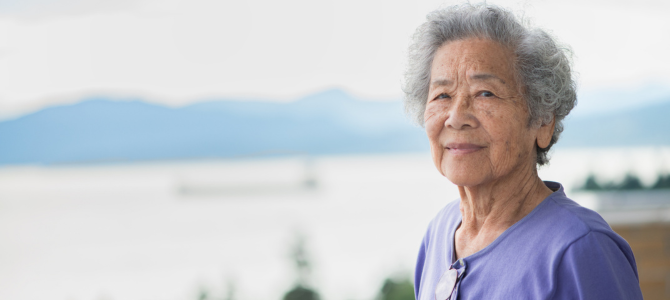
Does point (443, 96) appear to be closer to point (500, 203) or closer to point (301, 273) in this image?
point (500, 203)

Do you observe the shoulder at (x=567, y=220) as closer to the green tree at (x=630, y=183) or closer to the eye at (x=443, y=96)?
the eye at (x=443, y=96)

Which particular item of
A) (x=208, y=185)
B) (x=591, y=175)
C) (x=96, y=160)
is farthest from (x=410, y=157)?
(x=96, y=160)

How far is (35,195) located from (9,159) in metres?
0.66

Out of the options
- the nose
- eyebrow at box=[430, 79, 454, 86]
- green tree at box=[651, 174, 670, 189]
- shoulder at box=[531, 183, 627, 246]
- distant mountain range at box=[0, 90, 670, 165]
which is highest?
distant mountain range at box=[0, 90, 670, 165]

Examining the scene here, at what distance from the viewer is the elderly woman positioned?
3.39 ft

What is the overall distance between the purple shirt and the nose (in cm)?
24

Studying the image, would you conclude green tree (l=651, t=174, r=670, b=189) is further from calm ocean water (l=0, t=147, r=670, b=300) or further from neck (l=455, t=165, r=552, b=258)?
neck (l=455, t=165, r=552, b=258)

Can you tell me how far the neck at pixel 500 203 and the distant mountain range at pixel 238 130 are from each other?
223 centimetres

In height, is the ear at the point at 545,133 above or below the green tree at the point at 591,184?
above

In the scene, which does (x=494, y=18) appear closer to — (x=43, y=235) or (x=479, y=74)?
(x=479, y=74)

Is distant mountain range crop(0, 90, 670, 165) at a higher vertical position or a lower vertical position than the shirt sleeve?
higher

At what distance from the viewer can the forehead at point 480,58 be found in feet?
3.70

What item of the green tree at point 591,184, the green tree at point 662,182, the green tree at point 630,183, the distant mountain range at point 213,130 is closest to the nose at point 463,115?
the distant mountain range at point 213,130

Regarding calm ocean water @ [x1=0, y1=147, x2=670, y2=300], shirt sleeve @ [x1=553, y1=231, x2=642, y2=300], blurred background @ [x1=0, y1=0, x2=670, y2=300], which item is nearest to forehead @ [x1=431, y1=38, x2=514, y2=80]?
shirt sleeve @ [x1=553, y1=231, x2=642, y2=300]
